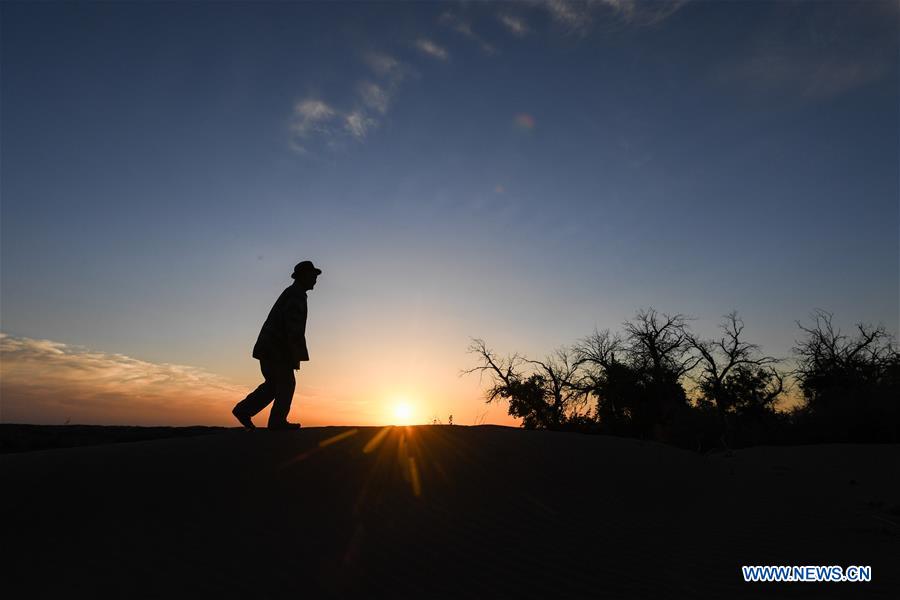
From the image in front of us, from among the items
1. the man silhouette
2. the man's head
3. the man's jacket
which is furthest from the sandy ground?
the man's head

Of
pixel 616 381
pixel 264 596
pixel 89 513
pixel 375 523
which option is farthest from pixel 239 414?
pixel 616 381

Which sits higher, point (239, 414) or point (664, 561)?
point (239, 414)

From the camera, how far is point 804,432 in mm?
18359

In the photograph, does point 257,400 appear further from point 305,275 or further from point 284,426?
point 305,275

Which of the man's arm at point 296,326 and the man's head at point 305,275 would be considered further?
the man's head at point 305,275

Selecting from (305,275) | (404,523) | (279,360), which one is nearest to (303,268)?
(305,275)

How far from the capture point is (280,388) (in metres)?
6.77

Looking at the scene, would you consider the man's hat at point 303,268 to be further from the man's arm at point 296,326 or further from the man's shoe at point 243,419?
the man's shoe at point 243,419

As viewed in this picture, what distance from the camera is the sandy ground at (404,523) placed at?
339cm

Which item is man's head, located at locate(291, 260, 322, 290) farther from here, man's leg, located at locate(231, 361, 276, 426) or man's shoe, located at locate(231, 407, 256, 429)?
man's shoe, located at locate(231, 407, 256, 429)

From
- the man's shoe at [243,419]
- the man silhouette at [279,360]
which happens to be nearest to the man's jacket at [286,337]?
the man silhouette at [279,360]

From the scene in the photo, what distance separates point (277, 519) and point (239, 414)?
9.62 ft

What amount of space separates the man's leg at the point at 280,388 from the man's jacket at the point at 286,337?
10 cm

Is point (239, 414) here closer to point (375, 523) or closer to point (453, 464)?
point (453, 464)
